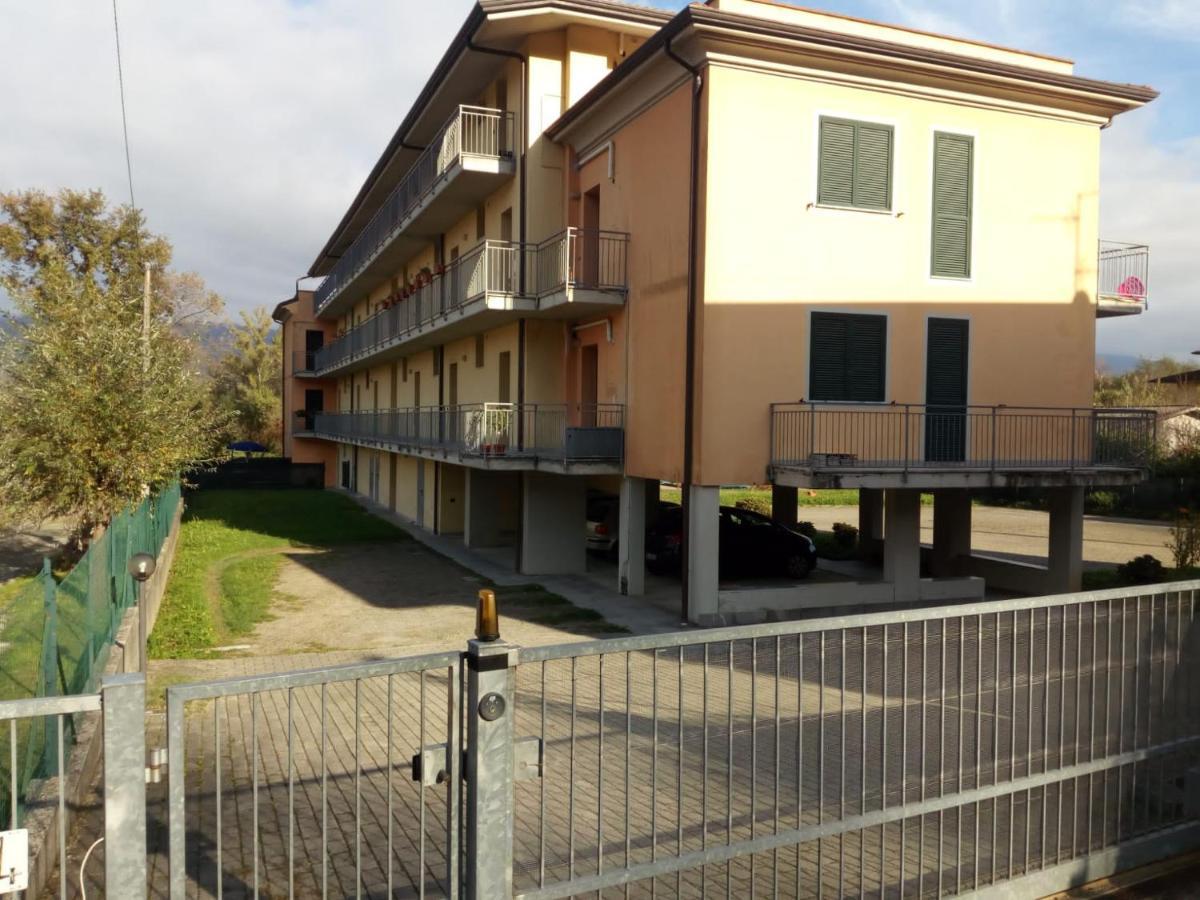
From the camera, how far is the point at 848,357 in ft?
51.3

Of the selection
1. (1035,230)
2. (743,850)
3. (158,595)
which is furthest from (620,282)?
(743,850)

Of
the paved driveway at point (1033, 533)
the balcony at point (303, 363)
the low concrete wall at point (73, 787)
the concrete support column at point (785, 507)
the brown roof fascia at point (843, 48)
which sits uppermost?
the brown roof fascia at point (843, 48)

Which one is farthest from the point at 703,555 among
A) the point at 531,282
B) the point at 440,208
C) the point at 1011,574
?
the point at 440,208

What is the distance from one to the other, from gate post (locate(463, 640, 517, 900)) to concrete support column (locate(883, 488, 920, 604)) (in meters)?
14.1

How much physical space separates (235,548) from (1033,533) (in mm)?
23457

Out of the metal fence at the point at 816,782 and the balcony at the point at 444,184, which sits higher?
the balcony at the point at 444,184

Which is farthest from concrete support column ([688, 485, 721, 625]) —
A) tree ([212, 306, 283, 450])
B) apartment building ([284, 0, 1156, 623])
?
tree ([212, 306, 283, 450])

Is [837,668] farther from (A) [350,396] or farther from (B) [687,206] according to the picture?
(A) [350,396]

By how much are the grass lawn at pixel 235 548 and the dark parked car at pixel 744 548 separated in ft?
23.5

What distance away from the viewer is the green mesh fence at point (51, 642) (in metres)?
5.89

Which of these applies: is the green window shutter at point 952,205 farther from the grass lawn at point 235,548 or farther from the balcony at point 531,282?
the grass lawn at point 235,548

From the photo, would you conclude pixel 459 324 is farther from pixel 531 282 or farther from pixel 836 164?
pixel 836 164

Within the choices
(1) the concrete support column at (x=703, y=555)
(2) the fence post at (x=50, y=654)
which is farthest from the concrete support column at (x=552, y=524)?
(2) the fence post at (x=50, y=654)

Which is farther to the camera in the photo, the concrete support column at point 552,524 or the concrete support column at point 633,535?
the concrete support column at point 552,524
